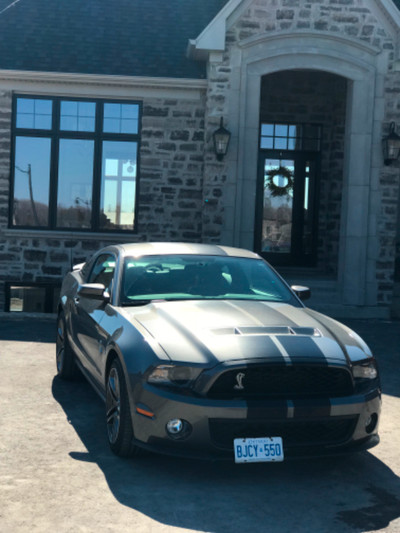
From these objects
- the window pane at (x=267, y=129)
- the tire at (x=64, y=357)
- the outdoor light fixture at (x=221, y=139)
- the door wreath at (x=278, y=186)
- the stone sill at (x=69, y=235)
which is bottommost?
the tire at (x=64, y=357)

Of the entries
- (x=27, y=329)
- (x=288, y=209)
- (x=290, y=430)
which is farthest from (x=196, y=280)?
(x=288, y=209)

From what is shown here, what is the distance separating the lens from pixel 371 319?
44.5 ft

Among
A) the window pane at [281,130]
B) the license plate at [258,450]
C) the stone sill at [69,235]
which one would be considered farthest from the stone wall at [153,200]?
the license plate at [258,450]

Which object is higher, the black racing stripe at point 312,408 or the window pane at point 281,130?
the window pane at point 281,130

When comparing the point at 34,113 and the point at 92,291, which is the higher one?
the point at 34,113

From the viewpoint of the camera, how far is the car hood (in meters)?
4.61

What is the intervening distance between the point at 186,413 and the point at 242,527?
2.68ft

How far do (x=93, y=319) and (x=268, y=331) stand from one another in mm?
1773

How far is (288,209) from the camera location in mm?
16406

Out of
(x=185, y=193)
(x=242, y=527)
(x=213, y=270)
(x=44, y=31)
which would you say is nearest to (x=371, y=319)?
(x=185, y=193)

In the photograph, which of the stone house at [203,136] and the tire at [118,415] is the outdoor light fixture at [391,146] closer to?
the stone house at [203,136]

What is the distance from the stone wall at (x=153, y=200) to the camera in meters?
14.4

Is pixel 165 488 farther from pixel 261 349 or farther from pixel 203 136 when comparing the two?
pixel 203 136

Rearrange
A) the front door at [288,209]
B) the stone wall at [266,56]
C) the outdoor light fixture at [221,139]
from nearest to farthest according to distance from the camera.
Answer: the outdoor light fixture at [221,139]
the stone wall at [266,56]
the front door at [288,209]
